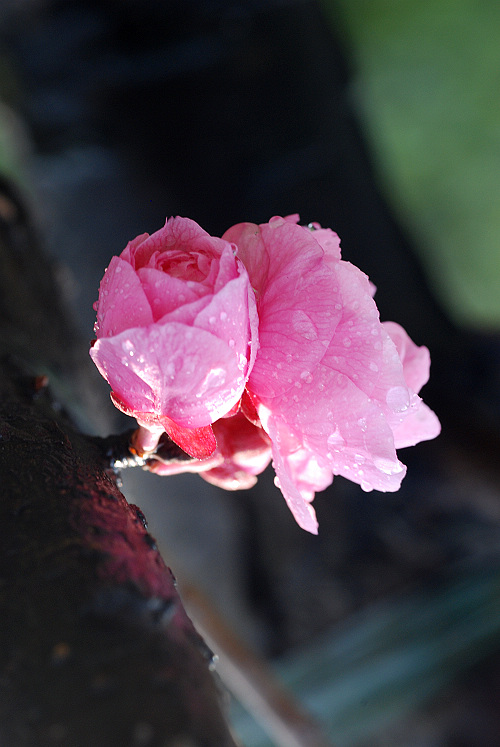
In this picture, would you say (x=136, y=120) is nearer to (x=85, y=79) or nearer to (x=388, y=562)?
(x=85, y=79)

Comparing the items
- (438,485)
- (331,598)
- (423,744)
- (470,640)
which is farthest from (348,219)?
(423,744)

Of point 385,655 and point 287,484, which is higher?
point 287,484

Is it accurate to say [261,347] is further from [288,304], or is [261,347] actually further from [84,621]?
[84,621]

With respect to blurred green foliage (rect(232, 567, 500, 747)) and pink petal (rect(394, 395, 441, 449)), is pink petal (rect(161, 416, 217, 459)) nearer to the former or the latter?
pink petal (rect(394, 395, 441, 449))

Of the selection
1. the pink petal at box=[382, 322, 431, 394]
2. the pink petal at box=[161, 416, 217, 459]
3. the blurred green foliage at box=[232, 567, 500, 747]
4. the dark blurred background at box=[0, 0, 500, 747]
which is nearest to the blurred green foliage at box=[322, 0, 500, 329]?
the dark blurred background at box=[0, 0, 500, 747]

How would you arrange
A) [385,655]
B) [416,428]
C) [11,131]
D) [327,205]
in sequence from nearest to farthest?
[416,428] < [11,131] < [327,205] < [385,655]

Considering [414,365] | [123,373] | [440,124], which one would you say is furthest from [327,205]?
[123,373]

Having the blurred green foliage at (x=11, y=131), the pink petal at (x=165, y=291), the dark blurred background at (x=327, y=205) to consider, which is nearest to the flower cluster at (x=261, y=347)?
the pink petal at (x=165, y=291)

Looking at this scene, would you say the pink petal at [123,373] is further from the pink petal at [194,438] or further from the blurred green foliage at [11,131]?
the blurred green foliage at [11,131]

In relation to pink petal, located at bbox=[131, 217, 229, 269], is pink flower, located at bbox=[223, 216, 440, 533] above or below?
below
